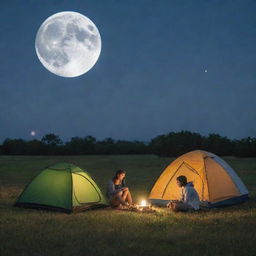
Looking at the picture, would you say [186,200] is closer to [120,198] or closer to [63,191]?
[120,198]

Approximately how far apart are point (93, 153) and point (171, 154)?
43.1ft

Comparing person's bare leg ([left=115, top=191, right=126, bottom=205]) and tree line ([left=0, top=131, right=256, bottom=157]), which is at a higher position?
tree line ([left=0, top=131, right=256, bottom=157])

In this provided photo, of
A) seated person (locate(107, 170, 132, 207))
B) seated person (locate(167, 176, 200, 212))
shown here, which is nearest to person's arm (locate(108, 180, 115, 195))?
seated person (locate(107, 170, 132, 207))

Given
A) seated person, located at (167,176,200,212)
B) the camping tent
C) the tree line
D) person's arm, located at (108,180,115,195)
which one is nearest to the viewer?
seated person, located at (167,176,200,212)

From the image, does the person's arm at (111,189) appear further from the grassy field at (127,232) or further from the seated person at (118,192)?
the grassy field at (127,232)

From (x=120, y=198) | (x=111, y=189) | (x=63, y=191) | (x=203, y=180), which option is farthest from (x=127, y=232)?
(x=203, y=180)

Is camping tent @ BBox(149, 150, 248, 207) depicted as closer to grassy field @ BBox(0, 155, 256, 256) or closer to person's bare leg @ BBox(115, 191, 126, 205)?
grassy field @ BBox(0, 155, 256, 256)

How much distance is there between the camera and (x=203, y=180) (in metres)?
14.1

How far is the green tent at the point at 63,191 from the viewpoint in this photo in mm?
12852

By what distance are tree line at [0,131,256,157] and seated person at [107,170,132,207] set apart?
145 feet

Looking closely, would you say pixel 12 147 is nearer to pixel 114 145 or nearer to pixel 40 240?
pixel 114 145

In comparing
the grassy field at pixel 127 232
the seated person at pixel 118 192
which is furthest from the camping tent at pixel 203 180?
the seated person at pixel 118 192

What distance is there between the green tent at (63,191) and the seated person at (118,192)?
538mm

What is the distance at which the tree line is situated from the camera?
57.0 meters
